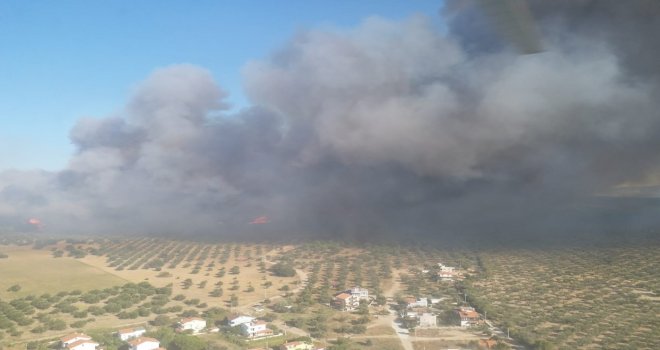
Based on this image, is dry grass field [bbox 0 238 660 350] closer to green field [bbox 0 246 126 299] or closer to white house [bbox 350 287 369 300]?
green field [bbox 0 246 126 299]

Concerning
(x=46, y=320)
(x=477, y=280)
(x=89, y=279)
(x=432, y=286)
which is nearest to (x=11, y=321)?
(x=46, y=320)

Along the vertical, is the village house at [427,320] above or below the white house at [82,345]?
below

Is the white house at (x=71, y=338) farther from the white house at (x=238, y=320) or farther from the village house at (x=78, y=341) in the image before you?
the white house at (x=238, y=320)

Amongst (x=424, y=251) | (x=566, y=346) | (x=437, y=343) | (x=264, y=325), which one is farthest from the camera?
(x=424, y=251)

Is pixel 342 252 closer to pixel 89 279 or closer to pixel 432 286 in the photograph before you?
pixel 432 286

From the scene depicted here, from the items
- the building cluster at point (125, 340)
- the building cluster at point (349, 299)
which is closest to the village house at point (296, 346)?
the building cluster at point (125, 340)

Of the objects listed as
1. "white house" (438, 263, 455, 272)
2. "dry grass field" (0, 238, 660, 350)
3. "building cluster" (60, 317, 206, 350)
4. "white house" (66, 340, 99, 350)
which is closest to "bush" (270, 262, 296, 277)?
"dry grass field" (0, 238, 660, 350)
